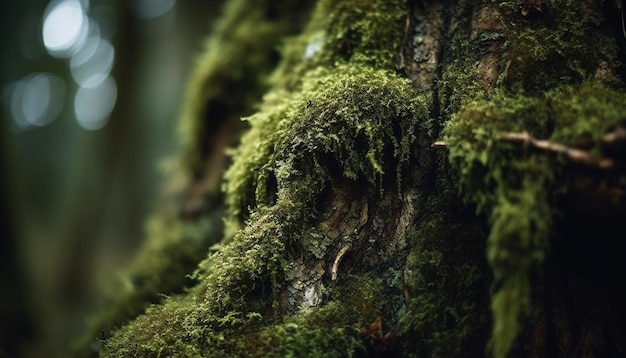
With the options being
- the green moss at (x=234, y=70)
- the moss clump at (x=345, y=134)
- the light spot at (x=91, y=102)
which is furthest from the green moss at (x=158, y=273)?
the light spot at (x=91, y=102)

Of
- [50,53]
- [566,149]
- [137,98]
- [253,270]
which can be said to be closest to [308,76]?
[253,270]

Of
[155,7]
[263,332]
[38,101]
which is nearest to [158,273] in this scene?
[263,332]

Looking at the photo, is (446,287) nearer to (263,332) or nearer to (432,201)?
(432,201)

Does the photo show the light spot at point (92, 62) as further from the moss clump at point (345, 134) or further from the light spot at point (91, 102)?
the moss clump at point (345, 134)

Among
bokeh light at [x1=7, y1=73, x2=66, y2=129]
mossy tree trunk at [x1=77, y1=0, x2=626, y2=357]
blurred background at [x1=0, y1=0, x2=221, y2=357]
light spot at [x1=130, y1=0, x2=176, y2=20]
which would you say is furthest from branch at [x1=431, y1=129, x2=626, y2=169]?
bokeh light at [x1=7, y1=73, x2=66, y2=129]

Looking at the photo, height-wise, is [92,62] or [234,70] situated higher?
[92,62]

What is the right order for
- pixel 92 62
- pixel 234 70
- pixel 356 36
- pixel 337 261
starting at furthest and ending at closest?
1. pixel 92 62
2. pixel 234 70
3. pixel 356 36
4. pixel 337 261

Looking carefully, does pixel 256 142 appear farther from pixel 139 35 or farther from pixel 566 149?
pixel 139 35
